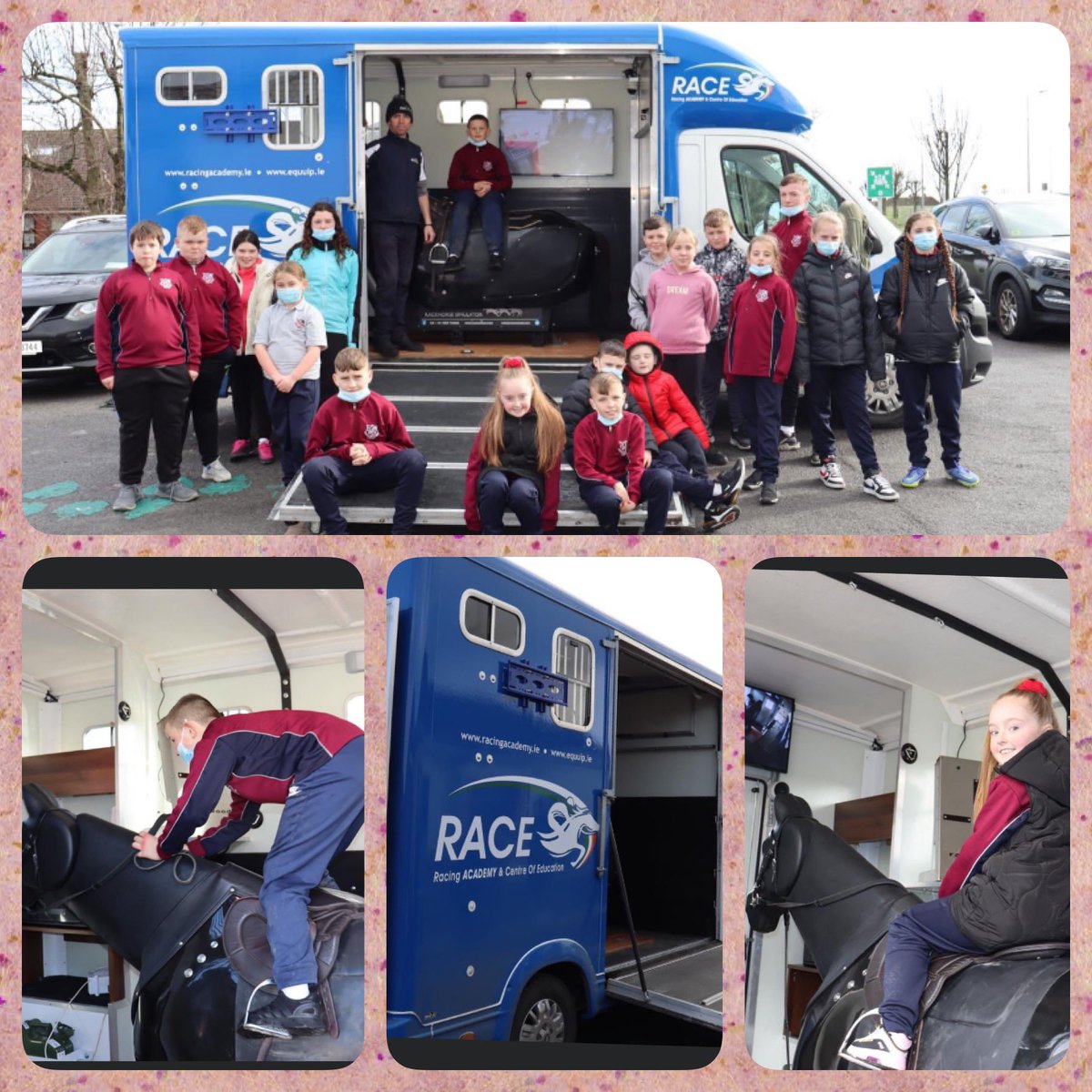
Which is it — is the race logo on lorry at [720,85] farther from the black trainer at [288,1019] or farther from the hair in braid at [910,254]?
the black trainer at [288,1019]

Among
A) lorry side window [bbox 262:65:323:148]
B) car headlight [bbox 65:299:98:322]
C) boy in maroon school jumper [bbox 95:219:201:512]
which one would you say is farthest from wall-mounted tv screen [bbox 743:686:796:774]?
car headlight [bbox 65:299:98:322]

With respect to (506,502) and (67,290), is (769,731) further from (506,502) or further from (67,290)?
(67,290)

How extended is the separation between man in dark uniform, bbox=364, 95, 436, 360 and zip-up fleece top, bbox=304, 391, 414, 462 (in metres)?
1.04

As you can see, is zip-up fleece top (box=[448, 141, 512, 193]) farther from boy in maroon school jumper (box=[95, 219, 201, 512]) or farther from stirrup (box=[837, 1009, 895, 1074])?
stirrup (box=[837, 1009, 895, 1074])

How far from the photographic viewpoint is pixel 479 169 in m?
5.43

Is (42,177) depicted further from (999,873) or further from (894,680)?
(999,873)

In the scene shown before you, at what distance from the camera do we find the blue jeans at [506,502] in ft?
11.5

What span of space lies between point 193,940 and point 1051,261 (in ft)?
9.68

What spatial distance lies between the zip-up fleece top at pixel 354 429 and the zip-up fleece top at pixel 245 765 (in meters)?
0.95

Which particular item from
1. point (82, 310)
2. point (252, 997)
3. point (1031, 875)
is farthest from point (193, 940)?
point (82, 310)

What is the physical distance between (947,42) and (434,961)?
8.97ft

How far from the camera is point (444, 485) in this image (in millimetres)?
3664

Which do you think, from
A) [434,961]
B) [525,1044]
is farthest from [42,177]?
[525,1044]

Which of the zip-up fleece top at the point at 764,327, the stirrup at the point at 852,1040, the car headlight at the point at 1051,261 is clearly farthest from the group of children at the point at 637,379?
the stirrup at the point at 852,1040
